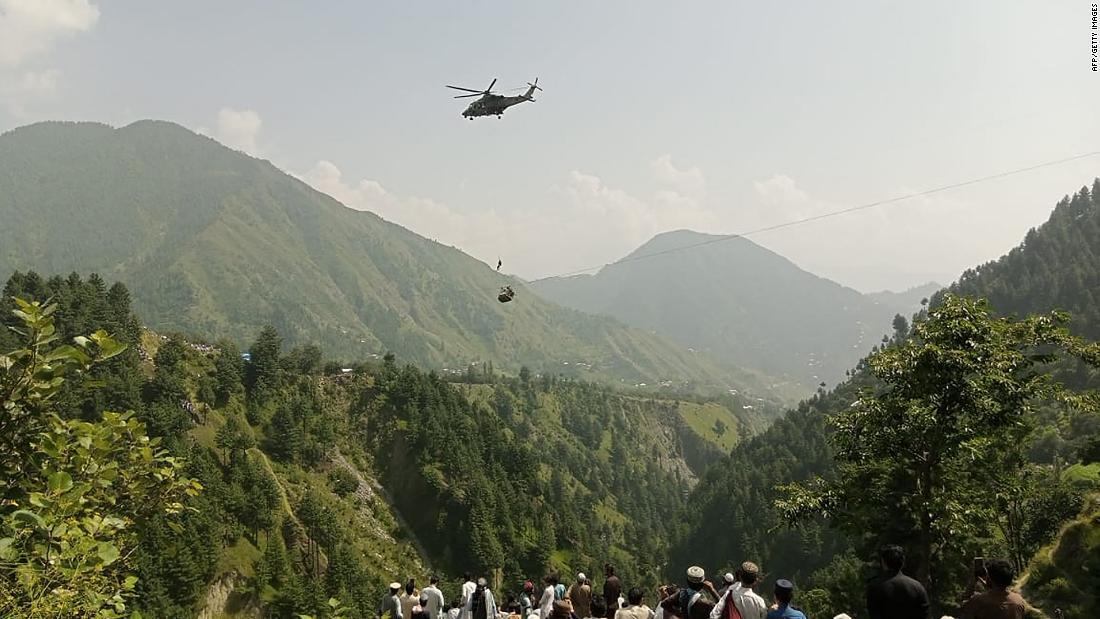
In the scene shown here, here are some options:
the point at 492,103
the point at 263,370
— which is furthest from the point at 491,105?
the point at 263,370

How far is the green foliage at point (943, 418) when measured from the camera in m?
15.9

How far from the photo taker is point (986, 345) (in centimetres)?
1616

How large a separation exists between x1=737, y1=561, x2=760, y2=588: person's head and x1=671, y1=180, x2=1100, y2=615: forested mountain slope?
104 meters

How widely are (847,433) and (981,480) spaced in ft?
24.0

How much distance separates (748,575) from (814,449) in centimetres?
16918

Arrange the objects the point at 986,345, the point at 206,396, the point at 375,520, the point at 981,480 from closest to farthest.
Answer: the point at 986,345
the point at 981,480
the point at 206,396
the point at 375,520

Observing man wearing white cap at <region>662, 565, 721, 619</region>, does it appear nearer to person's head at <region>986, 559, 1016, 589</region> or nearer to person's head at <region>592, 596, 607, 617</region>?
person's head at <region>592, 596, 607, 617</region>

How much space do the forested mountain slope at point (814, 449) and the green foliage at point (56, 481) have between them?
367 feet

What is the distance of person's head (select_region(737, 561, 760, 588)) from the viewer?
9914 mm

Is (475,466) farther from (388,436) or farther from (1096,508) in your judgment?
(1096,508)

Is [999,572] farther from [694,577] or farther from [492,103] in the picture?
[492,103]

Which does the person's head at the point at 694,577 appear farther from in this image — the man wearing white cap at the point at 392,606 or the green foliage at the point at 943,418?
the man wearing white cap at the point at 392,606

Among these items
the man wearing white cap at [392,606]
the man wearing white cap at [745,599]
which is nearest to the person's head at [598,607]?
the man wearing white cap at [745,599]

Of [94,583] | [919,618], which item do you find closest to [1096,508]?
[919,618]
